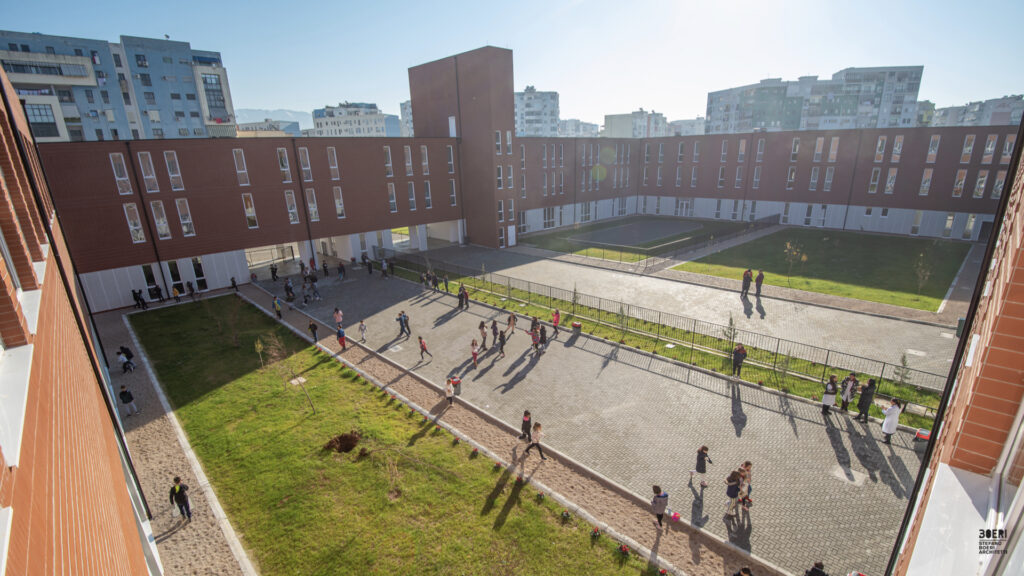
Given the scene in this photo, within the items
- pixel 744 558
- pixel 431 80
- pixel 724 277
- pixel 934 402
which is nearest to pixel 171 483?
pixel 744 558

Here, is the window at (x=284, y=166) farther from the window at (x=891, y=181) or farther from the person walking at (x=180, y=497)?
the window at (x=891, y=181)

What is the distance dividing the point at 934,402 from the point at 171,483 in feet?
76.8

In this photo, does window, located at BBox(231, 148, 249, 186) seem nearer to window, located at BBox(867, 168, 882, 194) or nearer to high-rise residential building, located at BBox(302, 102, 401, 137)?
window, located at BBox(867, 168, 882, 194)

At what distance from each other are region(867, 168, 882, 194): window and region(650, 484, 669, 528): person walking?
46819mm

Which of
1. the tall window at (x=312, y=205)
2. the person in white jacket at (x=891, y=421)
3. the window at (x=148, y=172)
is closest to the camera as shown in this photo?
the person in white jacket at (x=891, y=421)

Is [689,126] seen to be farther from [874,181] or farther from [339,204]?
[339,204]

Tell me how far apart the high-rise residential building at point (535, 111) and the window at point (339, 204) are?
107 m

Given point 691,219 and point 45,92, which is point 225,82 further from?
point 691,219

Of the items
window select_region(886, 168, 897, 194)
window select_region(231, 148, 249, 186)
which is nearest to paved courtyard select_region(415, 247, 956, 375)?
window select_region(231, 148, 249, 186)

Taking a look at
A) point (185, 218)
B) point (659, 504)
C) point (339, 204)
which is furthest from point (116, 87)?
point (659, 504)

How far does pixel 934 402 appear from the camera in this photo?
14.8 m

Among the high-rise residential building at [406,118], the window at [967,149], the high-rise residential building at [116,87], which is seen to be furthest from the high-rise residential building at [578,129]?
the window at [967,149]

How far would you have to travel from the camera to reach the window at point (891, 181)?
41.8m

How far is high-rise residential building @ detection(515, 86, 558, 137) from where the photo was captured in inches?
5177
